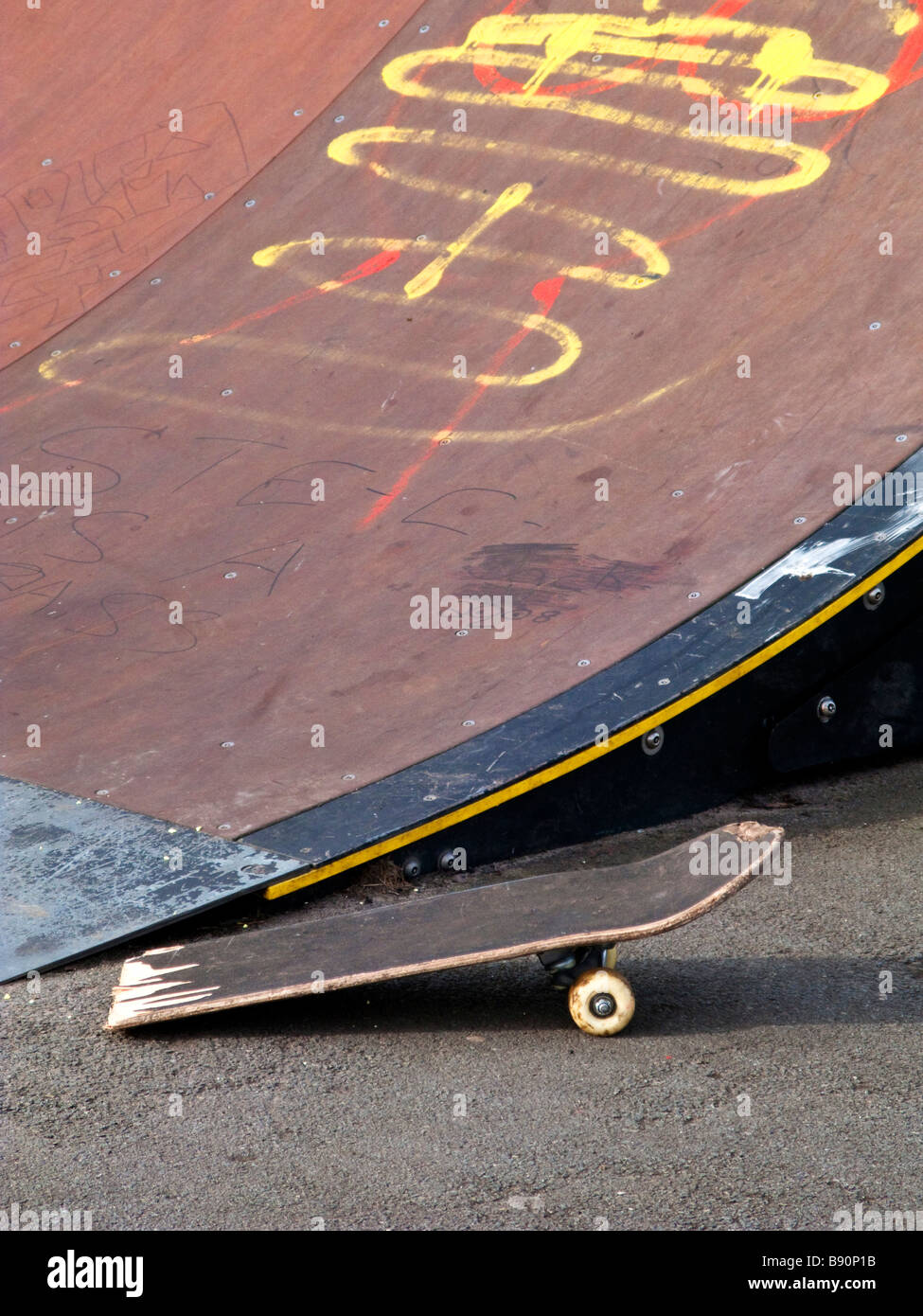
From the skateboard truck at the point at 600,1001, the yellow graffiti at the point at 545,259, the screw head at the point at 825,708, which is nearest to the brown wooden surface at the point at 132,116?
the yellow graffiti at the point at 545,259

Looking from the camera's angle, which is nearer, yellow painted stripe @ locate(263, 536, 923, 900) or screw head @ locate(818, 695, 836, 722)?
yellow painted stripe @ locate(263, 536, 923, 900)

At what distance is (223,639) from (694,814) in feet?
5.45

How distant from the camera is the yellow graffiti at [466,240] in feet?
18.3

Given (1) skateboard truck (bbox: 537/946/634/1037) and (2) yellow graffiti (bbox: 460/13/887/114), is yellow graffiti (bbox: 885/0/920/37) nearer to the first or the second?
(2) yellow graffiti (bbox: 460/13/887/114)

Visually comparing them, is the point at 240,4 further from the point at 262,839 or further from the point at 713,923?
the point at 713,923

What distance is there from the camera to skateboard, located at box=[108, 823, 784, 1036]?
2.79m

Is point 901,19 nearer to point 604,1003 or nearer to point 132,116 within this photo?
point 132,116

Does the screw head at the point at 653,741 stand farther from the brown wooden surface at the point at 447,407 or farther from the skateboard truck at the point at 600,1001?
the skateboard truck at the point at 600,1001

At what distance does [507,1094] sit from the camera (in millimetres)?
2676

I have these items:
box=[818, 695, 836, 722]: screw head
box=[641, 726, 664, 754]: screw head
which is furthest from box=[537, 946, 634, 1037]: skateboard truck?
box=[818, 695, 836, 722]: screw head

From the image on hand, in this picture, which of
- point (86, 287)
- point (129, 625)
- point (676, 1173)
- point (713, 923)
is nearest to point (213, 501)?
point (129, 625)

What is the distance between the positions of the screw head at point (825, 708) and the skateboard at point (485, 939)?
119 cm

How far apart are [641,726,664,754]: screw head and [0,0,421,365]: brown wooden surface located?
12.8 ft

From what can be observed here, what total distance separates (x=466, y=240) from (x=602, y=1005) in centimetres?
385
